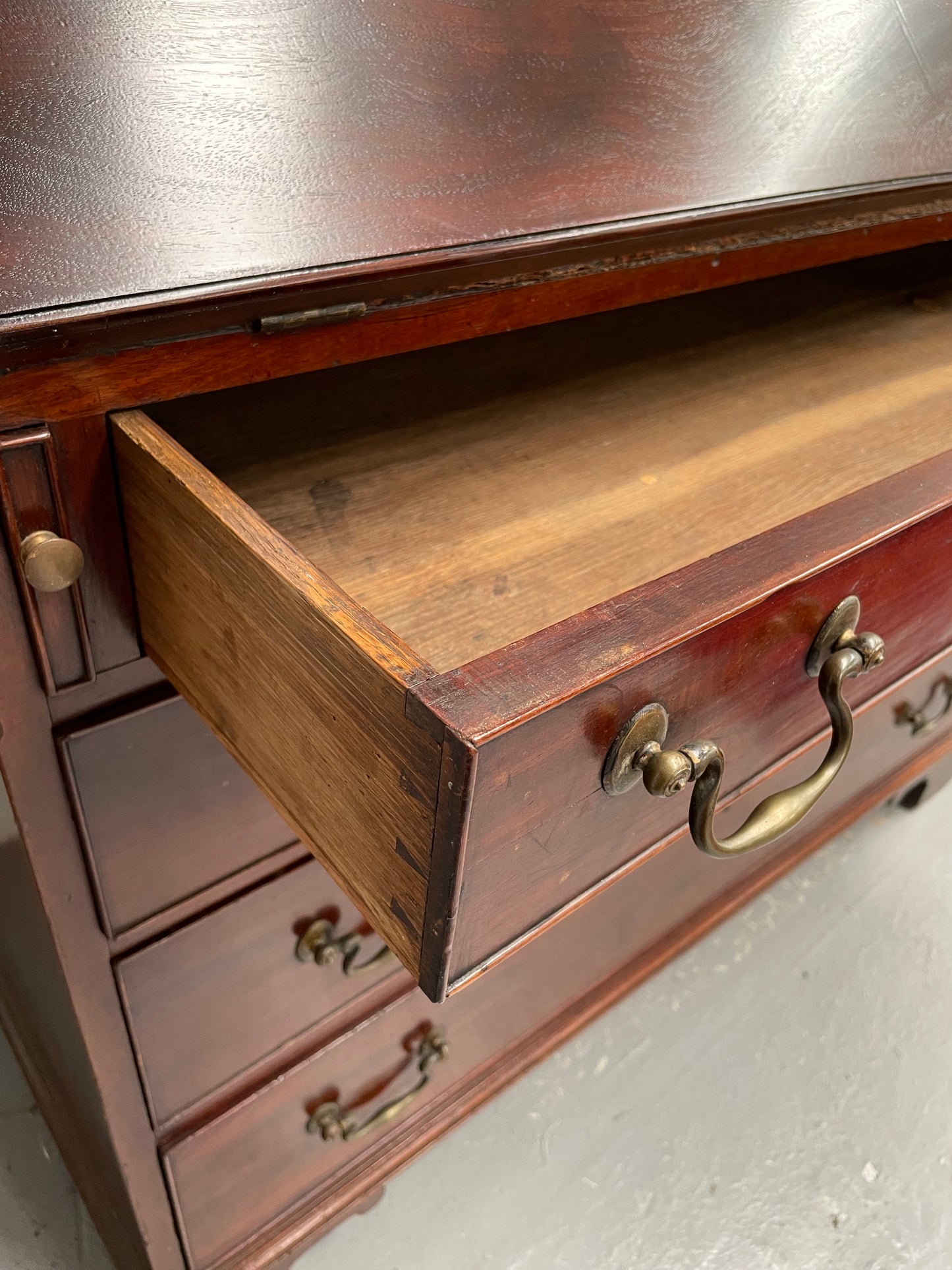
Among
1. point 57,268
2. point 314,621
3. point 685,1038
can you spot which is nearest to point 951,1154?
point 685,1038

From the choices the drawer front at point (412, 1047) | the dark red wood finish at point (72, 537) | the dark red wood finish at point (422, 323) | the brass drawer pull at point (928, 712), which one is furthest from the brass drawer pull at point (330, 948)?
the brass drawer pull at point (928, 712)

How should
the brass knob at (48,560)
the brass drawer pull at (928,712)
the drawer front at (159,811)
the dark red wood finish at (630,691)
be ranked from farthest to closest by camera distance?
1. the brass drawer pull at (928,712)
2. the drawer front at (159,811)
3. the brass knob at (48,560)
4. the dark red wood finish at (630,691)

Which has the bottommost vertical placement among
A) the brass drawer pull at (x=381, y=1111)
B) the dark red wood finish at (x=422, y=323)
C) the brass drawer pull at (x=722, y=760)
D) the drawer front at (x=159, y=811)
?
the brass drawer pull at (x=381, y=1111)

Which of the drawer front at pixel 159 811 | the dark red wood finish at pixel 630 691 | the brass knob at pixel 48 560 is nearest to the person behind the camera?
the dark red wood finish at pixel 630 691

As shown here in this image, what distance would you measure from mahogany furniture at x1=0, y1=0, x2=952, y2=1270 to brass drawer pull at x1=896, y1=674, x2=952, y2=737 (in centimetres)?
49

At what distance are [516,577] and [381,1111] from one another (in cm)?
56

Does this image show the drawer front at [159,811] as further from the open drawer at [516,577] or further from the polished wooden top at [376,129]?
the polished wooden top at [376,129]

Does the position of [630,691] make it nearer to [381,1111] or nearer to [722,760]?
[722,760]

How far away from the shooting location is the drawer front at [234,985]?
613 mm

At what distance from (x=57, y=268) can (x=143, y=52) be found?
140 millimetres

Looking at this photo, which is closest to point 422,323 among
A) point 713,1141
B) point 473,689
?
point 473,689

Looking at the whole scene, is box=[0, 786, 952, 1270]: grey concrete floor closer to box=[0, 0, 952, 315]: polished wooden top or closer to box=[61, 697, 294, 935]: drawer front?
box=[61, 697, 294, 935]: drawer front

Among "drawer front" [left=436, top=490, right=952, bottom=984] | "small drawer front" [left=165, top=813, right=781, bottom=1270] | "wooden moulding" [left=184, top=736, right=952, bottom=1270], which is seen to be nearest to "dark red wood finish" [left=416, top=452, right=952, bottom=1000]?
"drawer front" [left=436, top=490, right=952, bottom=984]

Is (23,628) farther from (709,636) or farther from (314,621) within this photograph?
(709,636)
